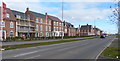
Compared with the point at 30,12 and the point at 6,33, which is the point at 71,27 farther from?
the point at 6,33

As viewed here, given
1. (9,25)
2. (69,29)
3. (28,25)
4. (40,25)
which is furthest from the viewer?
(69,29)

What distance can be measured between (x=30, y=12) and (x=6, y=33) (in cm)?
2286

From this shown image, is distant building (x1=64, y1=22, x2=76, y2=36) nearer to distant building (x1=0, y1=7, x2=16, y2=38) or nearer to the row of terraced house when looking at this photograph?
the row of terraced house

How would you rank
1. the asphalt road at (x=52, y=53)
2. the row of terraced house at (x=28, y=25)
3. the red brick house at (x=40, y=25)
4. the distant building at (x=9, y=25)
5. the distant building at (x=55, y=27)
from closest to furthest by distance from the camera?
the asphalt road at (x=52, y=53), the distant building at (x=9, y=25), the row of terraced house at (x=28, y=25), the red brick house at (x=40, y=25), the distant building at (x=55, y=27)

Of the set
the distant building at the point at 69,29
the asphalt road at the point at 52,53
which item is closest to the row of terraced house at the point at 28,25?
the distant building at the point at 69,29

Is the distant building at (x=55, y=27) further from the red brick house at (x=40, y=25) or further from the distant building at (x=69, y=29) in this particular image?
the distant building at (x=69, y=29)

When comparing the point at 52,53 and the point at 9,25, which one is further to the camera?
the point at 9,25

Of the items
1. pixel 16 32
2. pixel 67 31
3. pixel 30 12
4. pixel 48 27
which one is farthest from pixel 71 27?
pixel 16 32

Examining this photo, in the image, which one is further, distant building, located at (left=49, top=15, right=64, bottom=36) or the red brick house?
distant building, located at (left=49, top=15, right=64, bottom=36)

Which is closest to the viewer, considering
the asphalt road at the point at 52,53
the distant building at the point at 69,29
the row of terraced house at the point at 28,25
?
the asphalt road at the point at 52,53

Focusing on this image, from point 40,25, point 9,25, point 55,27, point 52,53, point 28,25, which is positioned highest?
point 40,25

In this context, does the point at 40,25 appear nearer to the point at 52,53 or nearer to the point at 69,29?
the point at 69,29

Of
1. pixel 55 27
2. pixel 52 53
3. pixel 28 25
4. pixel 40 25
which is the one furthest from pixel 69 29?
pixel 52 53

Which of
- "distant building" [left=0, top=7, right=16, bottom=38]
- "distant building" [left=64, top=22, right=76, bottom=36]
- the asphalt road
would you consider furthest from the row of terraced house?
the asphalt road
